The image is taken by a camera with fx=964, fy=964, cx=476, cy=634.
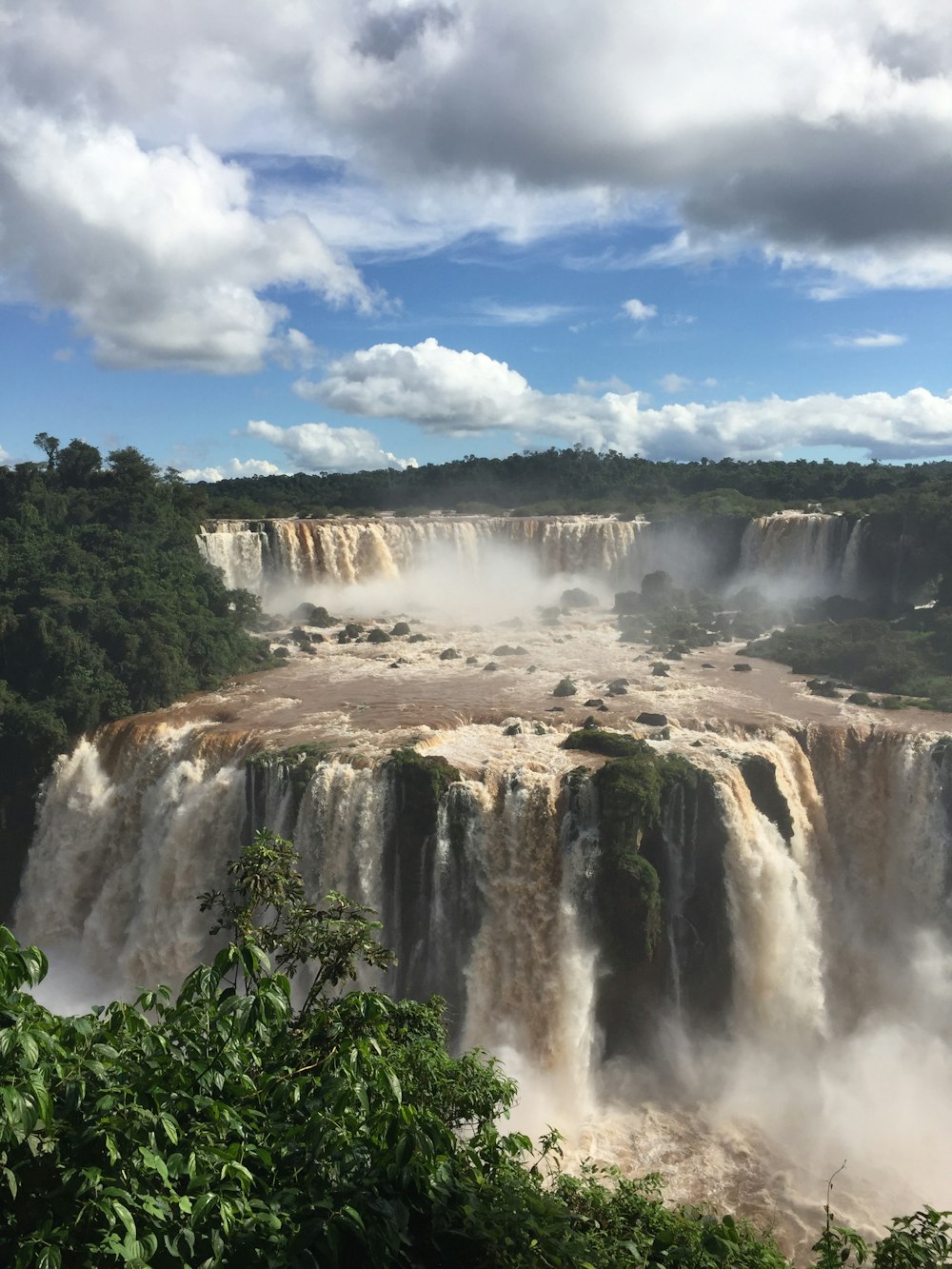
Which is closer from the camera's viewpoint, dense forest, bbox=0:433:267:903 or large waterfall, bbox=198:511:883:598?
dense forest, bbox=0:433:267:903

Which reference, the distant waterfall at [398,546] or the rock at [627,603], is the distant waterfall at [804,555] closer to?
the rock at [627,603]

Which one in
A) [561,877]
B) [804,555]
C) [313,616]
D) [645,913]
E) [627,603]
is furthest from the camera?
[627,603]

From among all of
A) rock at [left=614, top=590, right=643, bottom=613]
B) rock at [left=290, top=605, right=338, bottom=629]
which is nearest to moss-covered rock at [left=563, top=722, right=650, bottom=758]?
rock at [left=290, top=605, right=338, bottom=629]

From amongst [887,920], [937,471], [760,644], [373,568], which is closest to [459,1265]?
[887,920]

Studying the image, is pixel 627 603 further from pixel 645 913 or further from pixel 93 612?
pixel 645 913

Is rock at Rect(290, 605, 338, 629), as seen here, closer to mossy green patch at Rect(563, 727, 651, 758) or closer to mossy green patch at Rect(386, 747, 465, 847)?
mossy green patch at Rect(563, 727, 651, 758)

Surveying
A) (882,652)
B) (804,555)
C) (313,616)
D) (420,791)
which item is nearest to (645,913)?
(420,791)

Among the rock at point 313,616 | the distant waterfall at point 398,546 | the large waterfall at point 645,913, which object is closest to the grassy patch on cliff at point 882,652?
the large waterfall at point 645,913
